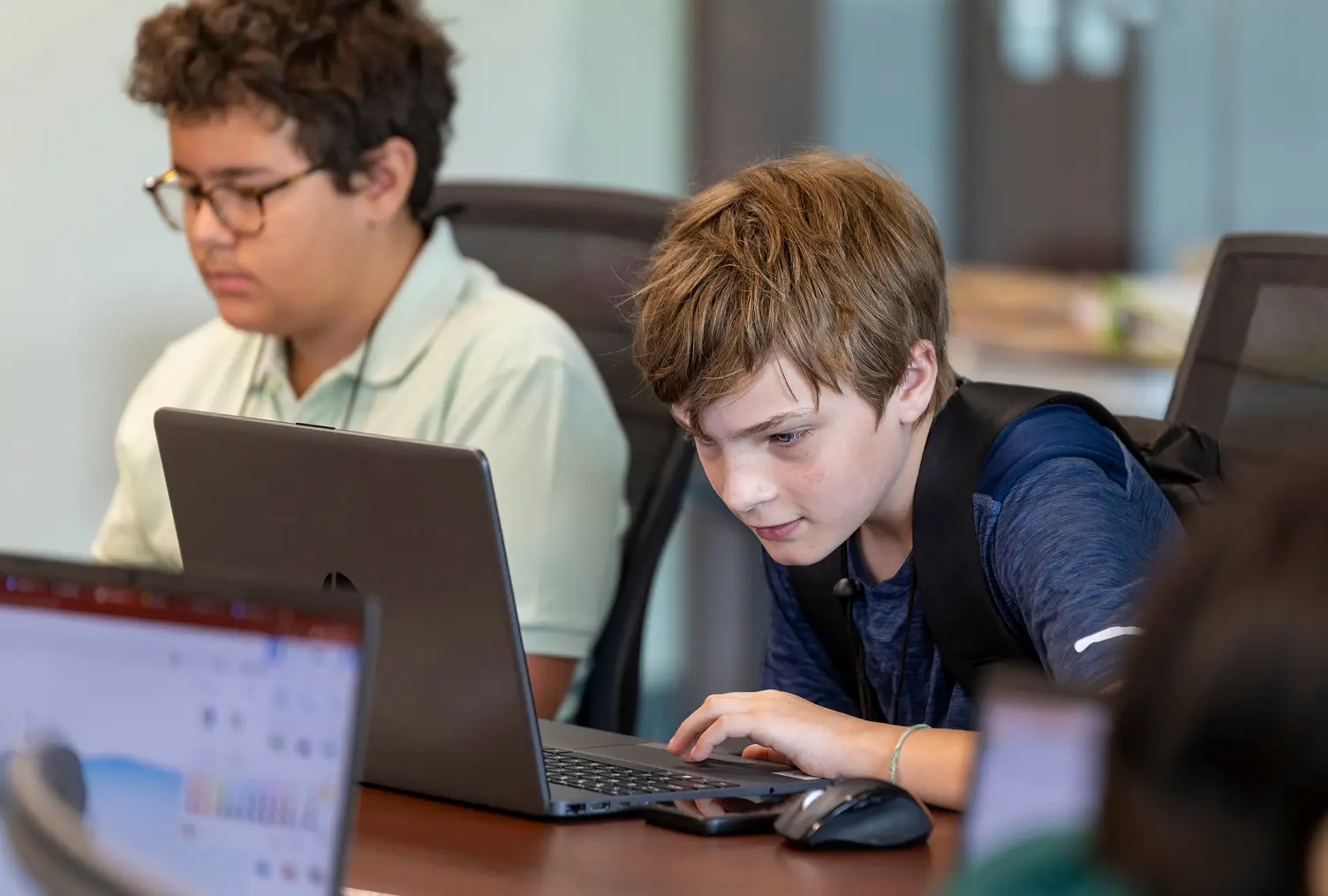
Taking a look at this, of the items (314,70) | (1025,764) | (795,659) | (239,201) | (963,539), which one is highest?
(314,70)

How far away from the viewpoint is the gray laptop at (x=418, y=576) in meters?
1.05

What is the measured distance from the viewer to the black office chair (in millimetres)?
1723

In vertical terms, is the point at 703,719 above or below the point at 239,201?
below

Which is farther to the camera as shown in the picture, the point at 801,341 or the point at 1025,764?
the point at 801,341

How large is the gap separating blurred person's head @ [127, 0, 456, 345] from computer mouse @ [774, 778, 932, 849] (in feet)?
3.19

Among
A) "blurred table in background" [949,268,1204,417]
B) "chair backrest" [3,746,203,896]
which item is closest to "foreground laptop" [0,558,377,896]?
"chair backrest" [3,746,203,896]

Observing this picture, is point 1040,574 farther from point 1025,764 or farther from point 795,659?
point 1025,764

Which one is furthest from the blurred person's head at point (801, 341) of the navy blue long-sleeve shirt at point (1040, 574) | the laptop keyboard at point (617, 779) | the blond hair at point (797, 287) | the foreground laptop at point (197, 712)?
the foreground laptop at point (197, 712)

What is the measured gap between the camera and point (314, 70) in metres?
1.78

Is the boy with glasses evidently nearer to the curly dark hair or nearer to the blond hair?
the curly dark hair

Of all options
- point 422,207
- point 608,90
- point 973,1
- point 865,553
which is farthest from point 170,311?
point 973,1

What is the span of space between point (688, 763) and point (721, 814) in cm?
14

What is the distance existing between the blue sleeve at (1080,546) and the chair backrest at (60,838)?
1.92 ft

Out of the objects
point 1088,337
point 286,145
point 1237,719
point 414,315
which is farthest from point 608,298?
point 1088,337
